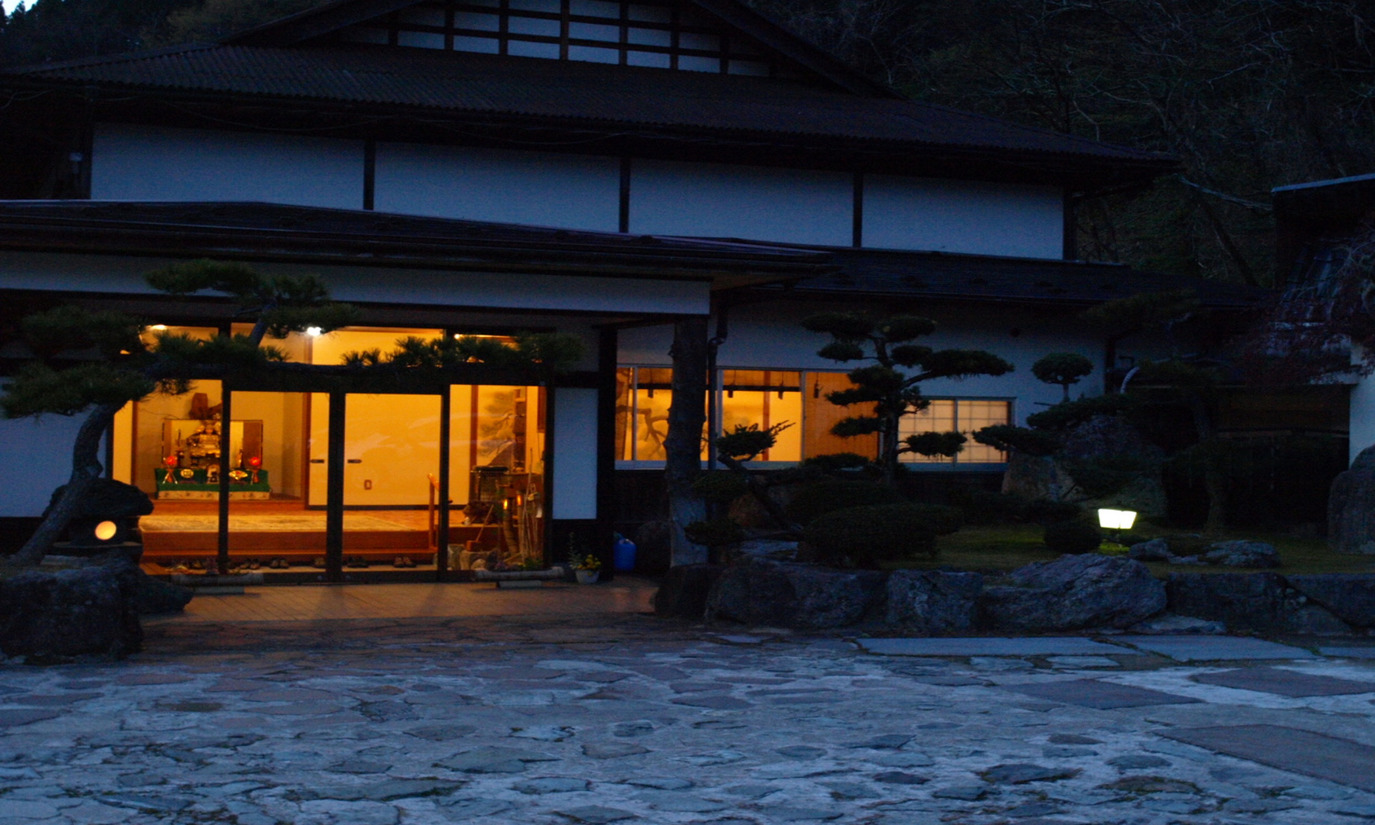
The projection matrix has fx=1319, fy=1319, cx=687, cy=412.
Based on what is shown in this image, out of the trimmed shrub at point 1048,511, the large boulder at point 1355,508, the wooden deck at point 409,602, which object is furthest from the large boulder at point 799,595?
the large boulder at point 1355,508

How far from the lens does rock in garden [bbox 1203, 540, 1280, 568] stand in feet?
37.3

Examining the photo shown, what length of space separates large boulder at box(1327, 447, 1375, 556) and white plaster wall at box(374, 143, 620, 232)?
8.65 m

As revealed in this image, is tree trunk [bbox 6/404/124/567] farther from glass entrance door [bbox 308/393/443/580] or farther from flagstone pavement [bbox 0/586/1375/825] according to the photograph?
glass entrance door [bbox 308/393/443/580]

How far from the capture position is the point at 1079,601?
10547 millimetres

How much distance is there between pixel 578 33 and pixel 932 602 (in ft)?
36.7

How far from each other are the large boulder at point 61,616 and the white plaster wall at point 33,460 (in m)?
5.00

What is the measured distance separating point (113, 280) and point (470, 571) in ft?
17.4

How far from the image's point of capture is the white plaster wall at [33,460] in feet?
43.3

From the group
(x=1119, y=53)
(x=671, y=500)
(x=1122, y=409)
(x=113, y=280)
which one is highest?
(x=1119, y=53)

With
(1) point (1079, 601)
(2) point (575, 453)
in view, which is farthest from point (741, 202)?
(1) point (1079, 601)

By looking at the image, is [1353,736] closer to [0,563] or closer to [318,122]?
[0,563]

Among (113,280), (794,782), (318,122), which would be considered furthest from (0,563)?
(318,122)

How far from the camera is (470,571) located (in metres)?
14.5

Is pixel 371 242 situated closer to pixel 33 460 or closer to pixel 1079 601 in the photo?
pixel 33 460
